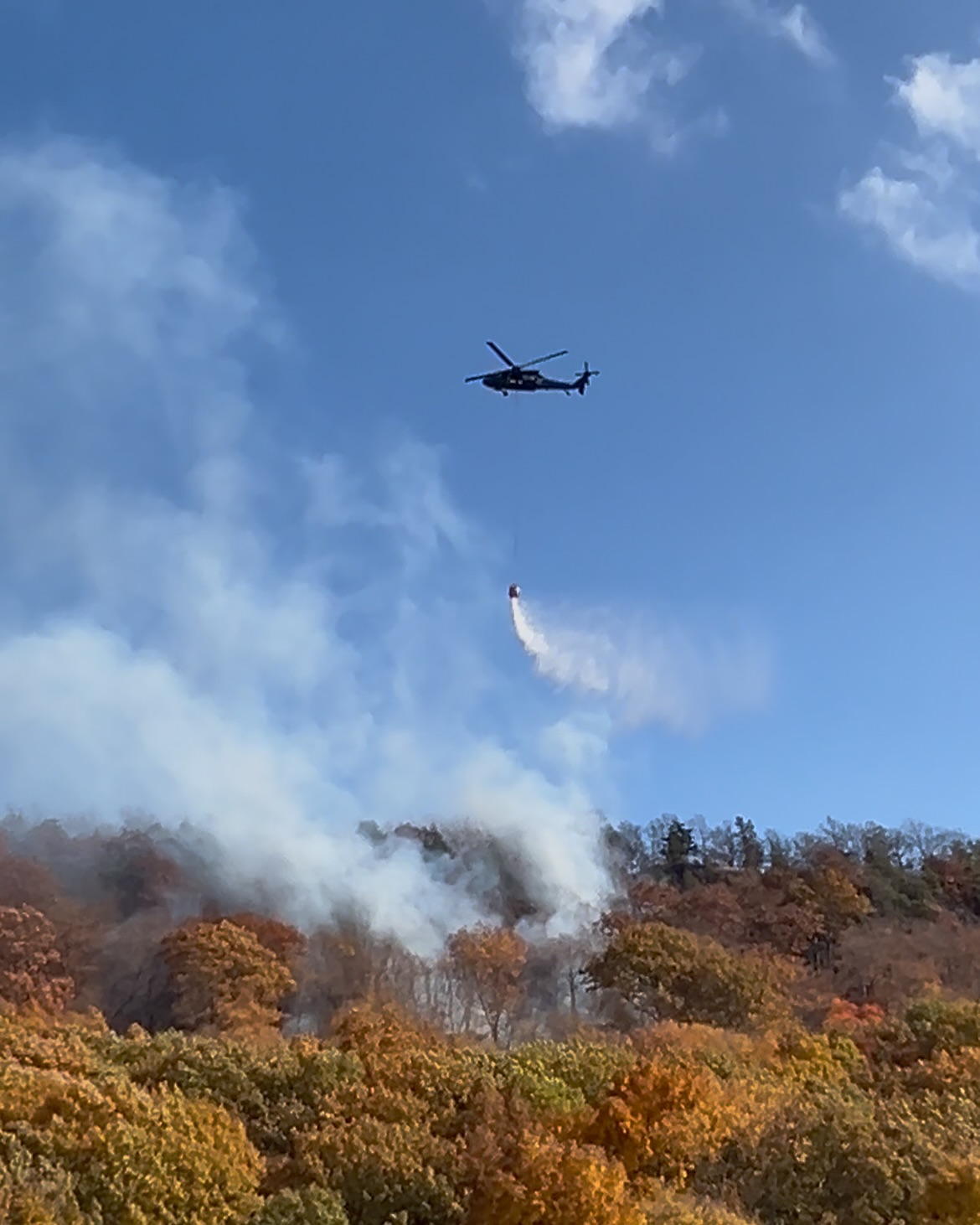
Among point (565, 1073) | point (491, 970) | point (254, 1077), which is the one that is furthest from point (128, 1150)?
point (491, 970)

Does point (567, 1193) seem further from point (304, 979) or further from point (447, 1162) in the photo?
point (304, 979)

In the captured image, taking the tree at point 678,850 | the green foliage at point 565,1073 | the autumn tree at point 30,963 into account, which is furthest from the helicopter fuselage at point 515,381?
the tree at point 678,850

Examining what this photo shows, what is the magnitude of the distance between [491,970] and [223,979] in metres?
19.4

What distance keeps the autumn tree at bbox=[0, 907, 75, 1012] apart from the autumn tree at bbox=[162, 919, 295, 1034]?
19.5ft

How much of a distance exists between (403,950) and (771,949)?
2561 cm

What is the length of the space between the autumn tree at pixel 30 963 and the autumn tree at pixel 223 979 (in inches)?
234

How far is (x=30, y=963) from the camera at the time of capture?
65.3m

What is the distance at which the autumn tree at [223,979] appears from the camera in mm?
61125

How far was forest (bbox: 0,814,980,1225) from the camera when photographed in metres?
25.2

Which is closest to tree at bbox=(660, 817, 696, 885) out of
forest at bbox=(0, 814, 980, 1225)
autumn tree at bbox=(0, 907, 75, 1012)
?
forest at bbox=(0, 814, 980, 1225)

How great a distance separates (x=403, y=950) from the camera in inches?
3246

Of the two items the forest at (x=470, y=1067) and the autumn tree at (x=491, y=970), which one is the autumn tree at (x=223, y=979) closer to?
the forest at (x=470, y=1067)

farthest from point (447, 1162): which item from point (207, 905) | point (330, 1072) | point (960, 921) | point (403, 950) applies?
point (960, 921)

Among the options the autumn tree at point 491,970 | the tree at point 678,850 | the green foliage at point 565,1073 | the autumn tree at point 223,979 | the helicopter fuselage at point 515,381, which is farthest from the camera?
the tree at point 678,850
